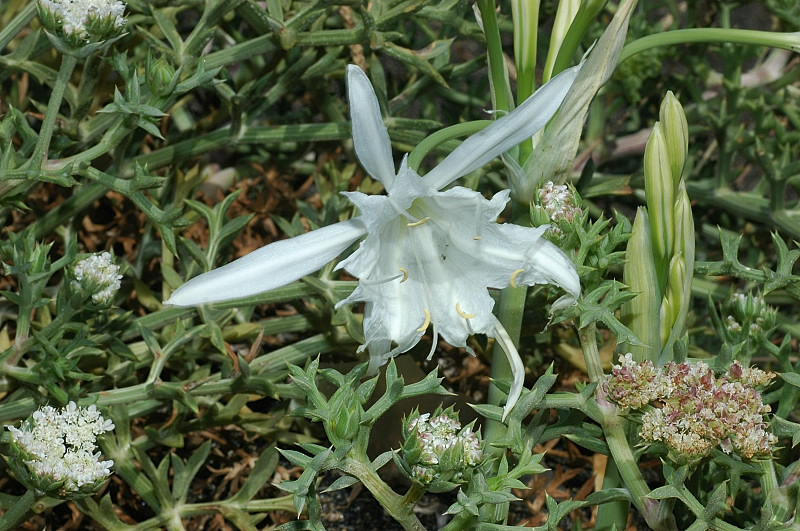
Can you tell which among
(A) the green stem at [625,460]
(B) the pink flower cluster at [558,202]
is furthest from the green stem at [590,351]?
(B) the pink flower cluster at [558,202]

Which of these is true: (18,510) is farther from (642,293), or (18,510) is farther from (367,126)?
(642,293)

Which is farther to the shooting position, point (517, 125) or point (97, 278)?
point (97, 278)

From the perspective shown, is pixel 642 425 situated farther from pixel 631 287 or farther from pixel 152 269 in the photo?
pixel 152 269

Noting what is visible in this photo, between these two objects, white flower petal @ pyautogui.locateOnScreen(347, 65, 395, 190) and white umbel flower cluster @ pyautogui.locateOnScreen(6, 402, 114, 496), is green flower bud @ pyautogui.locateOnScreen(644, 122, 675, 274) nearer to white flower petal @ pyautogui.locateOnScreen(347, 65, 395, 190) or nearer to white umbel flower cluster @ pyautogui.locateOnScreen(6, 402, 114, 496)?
white flower petal @ pyautogui.locateOnScreen(347, 65, 395, 190)

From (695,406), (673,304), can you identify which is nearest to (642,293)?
(673,304)

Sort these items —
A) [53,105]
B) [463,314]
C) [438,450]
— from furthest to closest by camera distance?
[53,105]
[463,314]
[438,450]

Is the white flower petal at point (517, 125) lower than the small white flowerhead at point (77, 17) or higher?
lower

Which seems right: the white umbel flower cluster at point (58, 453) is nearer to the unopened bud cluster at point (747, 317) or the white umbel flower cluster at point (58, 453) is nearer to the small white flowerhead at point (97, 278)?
the small white flowerhead at point (97, 278)

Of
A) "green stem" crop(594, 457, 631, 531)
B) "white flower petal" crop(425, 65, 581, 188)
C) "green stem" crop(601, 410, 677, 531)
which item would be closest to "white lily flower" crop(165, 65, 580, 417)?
"white flower petal" crop(425, 65, 581, 188)
